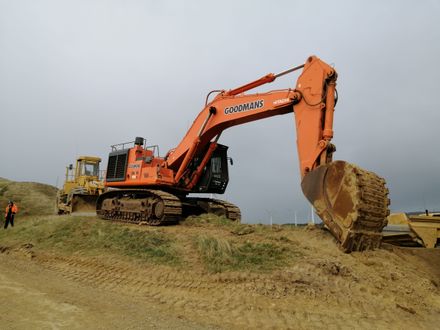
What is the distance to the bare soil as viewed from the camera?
4574 millimetres

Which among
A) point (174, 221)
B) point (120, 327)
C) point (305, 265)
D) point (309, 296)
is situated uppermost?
point (174, 221)

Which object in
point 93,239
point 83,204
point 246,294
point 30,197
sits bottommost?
point 246,294

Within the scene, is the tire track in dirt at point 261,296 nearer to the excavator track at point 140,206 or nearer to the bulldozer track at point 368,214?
the bulldozer track at point 368,214

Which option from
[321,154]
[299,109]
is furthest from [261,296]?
[299,109]

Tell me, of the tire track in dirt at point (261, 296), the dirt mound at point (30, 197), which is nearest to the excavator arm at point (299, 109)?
the tire track in dirt at point (261, 296)

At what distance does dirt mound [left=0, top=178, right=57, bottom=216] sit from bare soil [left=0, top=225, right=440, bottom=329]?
1822cm

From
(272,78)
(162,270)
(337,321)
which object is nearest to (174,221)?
(162,270)

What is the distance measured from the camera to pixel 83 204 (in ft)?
54.7

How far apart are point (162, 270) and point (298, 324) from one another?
3.18m

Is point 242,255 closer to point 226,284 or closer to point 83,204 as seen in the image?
point 226,284

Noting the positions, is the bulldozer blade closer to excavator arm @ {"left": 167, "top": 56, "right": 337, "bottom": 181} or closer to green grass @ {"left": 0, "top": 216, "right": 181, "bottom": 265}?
green grass @ {"left": 0, "top": 216, "right": 181, "bottom": 265}

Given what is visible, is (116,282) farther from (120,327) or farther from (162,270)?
(120,327)

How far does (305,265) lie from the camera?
5922 mm

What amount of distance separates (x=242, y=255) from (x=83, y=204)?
485 inches
